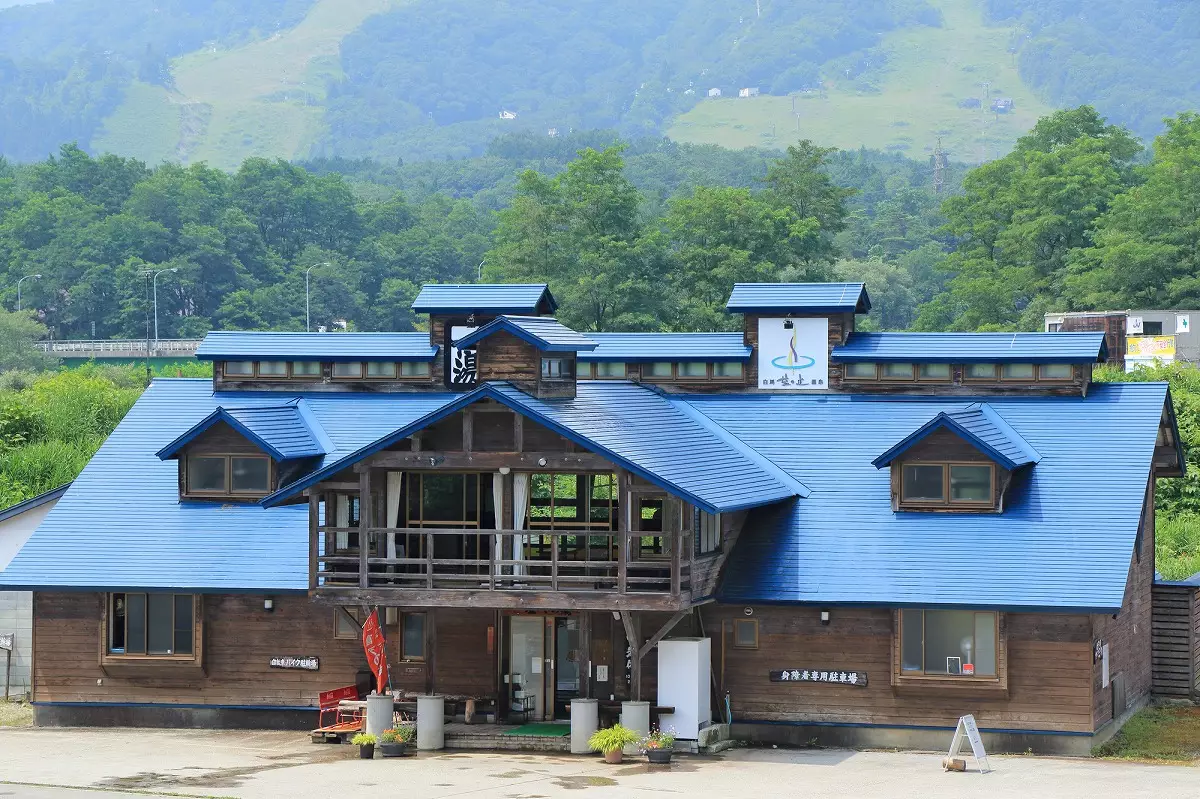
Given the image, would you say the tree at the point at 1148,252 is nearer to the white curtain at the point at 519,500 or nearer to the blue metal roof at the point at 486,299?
the blue metal roof at the point at 486,299

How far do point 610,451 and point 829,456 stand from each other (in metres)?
6.35

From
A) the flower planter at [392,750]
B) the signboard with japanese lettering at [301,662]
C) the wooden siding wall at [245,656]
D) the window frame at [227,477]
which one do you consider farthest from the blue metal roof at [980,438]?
the window frame at [227,477]

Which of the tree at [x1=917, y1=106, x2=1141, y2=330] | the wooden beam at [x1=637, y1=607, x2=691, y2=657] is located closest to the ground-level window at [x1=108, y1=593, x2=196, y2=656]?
the wooden beam at [x1=637, y1=607, x2=691, y2=657]

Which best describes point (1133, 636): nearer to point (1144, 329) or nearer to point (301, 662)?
point (301, 662)

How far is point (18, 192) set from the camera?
Result: 179375mm

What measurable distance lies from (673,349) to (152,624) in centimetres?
1147

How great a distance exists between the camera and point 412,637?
33375 mm

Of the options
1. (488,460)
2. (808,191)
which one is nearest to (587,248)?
(808,191)

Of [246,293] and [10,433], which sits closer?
[10,433]

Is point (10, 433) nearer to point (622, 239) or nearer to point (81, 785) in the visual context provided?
point (81, 785)

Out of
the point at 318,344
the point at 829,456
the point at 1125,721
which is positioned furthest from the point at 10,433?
the point at 1125,721

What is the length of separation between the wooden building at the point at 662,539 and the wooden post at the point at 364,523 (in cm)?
6

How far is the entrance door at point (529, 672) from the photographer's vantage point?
32.6m

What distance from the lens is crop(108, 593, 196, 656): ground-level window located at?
33688 millimetres
